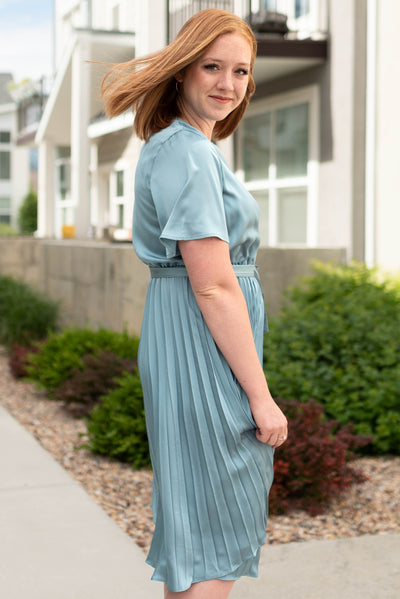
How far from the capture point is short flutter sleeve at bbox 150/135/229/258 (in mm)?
1740

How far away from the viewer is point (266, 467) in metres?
1.94

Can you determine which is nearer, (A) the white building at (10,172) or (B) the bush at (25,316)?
(B) the bush at (25,316)

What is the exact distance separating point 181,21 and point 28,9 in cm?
12212

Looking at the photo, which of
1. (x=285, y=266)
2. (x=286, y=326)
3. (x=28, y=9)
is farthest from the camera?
(x=28, y=9)

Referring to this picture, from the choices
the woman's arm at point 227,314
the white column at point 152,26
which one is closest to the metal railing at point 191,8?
the white column at point 152,26

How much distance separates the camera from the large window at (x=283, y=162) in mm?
8656

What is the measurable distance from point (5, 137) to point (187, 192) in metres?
38.2

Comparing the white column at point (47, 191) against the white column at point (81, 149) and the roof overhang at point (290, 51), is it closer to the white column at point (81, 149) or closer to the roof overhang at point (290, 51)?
the white column at point (81, 149)

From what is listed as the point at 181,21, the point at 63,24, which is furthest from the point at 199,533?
the point at 63,24

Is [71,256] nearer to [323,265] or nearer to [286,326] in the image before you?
[323,265]

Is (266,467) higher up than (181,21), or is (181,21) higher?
(181,21)

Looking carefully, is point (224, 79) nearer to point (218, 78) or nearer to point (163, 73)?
point (218, 78)

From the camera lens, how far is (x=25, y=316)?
9.10 m

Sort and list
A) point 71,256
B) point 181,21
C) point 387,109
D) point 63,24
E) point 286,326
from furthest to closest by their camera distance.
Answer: point 63,24 → point 181,21 → point 71,256 → point 387,109 → point 286,326
